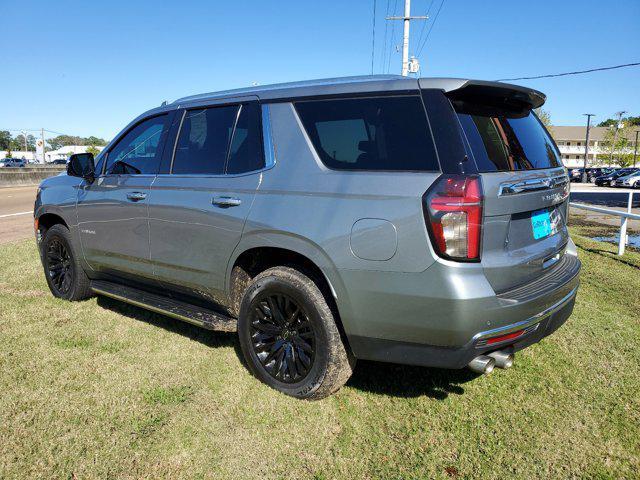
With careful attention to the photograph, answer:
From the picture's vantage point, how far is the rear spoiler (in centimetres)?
262

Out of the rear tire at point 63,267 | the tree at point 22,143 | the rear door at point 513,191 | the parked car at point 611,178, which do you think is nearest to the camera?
the rear door at point 513,191

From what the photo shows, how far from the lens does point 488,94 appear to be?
9.14 ft

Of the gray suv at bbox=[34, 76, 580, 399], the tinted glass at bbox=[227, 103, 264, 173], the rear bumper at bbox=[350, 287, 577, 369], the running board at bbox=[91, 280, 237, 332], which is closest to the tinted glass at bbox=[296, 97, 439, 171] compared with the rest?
the gray suv at bbox=[34, 76, 580, 399]

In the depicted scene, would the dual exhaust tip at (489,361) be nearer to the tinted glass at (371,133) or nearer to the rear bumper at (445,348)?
the rear bumper at (445,348)

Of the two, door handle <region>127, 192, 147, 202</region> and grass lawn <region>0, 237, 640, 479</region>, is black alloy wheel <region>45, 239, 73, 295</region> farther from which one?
door handle <region>127, 192, 147, 202</region>

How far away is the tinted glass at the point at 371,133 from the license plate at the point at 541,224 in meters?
0.76

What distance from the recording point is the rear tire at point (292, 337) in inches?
114

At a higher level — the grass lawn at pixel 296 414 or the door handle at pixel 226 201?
the door handle at pixel 226 201

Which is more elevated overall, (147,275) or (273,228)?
(273,228)

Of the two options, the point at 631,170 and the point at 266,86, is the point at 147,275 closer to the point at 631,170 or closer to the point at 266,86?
the point at 266,86

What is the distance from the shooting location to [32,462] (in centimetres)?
249

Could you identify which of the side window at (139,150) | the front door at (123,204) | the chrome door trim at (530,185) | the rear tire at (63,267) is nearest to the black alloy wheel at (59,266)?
the rear tire at (63,267)

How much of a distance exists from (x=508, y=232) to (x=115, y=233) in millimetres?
3231

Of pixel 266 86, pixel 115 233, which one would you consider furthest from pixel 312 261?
pixel 115 233
